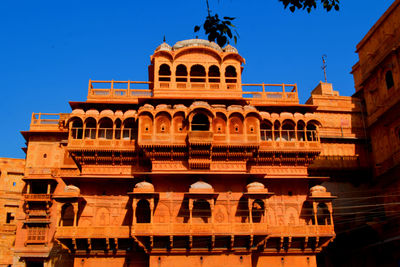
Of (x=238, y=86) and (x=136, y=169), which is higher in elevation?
(x=238, y=86)

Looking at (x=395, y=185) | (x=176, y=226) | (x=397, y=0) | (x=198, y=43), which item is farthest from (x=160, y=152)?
(x=397, y=0)

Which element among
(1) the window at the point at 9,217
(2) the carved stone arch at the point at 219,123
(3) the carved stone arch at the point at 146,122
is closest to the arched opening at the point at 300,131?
(2) the carved stone arch at the point at 219,123

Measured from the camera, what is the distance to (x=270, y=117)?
86.5 feet

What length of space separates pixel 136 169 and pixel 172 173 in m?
2.57

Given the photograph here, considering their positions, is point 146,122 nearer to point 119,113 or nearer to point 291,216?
point 119,113

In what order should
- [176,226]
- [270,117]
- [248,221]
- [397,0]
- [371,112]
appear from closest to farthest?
1. [176,226]
2. [248,221]
3. [270,117]
4. [397,0]
5. [371,112]

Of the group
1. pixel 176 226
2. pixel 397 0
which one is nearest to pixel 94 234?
pixel 176 226

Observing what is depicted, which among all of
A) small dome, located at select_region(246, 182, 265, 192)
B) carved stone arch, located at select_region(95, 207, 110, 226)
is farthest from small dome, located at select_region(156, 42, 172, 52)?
carved stone arch, located at select_region(95, 207, 110, 226)

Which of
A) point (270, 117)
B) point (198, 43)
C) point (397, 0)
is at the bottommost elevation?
point (270, 117)

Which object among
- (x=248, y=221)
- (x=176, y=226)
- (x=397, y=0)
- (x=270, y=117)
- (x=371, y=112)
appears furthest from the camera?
(x=371, y=112)

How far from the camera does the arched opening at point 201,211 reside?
23438 mm

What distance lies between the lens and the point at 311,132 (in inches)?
1032

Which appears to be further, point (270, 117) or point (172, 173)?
point (270, 117)

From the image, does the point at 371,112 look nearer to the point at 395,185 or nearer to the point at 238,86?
the point at 395,185
